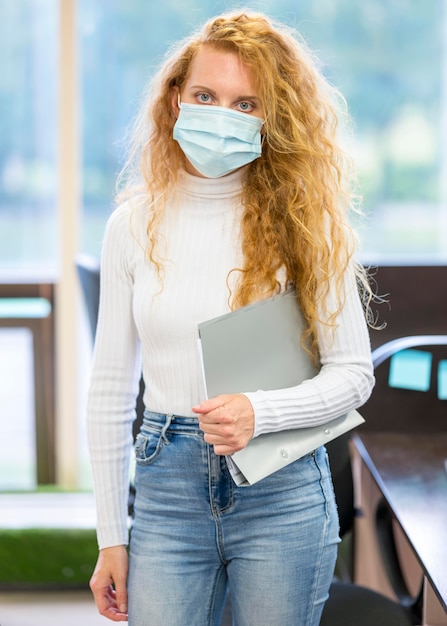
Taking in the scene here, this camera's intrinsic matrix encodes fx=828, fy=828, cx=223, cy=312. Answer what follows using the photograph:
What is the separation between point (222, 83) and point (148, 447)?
1.84 ft

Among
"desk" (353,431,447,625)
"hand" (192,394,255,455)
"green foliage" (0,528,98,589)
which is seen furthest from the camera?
"green foliage" (0,528,98,589)

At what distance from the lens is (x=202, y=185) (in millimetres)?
1311

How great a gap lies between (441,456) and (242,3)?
1.64m

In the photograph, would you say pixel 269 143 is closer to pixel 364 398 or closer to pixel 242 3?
pixel 364 398

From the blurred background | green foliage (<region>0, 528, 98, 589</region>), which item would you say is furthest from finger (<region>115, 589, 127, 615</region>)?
the blurred background

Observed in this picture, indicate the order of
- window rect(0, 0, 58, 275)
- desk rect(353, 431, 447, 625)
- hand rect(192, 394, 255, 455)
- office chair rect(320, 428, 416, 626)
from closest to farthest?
hand rect(192, 394, 255, 455) → desk rect(353, 431, 447, 625) → office chair rect(320, 428, 416, 626) → window rect(0, 0, 58, 275)

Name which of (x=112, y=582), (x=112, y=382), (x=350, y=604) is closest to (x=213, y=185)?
(x=112, y=382)

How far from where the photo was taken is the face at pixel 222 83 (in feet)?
4.09

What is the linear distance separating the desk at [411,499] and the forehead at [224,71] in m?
0.79

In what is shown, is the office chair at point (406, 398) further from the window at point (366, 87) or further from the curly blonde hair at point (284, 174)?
the window at point (366, 87)

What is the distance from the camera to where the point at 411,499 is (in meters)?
1.59

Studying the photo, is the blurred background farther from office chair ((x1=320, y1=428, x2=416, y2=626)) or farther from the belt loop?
the belt loop

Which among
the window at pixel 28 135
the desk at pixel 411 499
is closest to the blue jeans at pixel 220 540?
the desk at pixel 411 499

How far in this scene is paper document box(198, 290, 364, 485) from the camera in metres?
1.17
